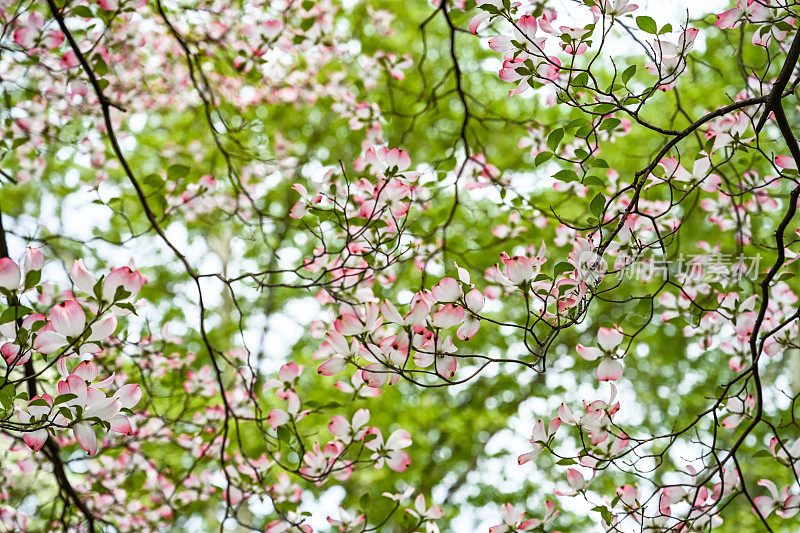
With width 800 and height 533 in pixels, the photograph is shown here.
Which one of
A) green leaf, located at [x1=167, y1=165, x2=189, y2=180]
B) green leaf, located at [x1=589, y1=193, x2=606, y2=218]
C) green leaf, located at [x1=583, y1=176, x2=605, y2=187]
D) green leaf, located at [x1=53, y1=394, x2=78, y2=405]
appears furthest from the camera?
green leaf, located at [x1=167, y1=165, x2=189, y2=180]

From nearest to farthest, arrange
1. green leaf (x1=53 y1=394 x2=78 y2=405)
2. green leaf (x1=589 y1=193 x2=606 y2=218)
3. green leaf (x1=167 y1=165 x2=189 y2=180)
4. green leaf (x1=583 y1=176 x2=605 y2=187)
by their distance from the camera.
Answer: green leaf (x1=53 y1=394 x2=78 y2=405) < green leaf (x1=589 y1=193 x2=606 y2=218) < green leaf (x1=583 y1=176 x2=605 y2=187) < green leaf (x1=167 y1=165 x2=189 y2=180)

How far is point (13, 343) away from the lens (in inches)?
42.3

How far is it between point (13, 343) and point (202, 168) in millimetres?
4839

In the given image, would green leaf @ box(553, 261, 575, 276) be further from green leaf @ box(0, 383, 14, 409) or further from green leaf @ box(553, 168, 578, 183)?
green leaf @ box(0, 383, 14, 409)

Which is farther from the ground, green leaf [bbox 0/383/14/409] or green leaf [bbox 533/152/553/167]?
green leaf [bbox 533/152/553/167]

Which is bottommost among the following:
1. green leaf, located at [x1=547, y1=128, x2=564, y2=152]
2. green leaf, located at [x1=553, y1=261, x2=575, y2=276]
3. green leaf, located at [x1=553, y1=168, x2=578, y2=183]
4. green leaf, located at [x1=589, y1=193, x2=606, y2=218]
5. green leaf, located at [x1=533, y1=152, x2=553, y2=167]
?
green leaf, located at [x1=553, y1=261, x2=575, y2=276]

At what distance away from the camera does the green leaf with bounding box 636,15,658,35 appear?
1.19 m

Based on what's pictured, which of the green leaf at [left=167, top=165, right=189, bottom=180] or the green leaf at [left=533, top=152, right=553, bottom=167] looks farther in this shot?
the green leaf at [left=167, top=165, right=189, bottom=180]

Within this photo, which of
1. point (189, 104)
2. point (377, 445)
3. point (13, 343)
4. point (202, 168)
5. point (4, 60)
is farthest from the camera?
point (202, 168)

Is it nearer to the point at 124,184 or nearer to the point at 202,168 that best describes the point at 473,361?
the point at 202,168

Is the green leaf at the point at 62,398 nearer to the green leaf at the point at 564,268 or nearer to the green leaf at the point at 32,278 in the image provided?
the green leaf at the point at 32,278

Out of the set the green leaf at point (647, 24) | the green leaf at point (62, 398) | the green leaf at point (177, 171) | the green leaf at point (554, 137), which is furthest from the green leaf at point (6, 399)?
the green leaf at point (647, 24)

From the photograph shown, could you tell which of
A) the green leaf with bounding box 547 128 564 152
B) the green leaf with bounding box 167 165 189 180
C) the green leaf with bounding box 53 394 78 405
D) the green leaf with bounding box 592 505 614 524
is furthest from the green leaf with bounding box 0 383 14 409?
the green leaf with bounding box 592 505 614 524

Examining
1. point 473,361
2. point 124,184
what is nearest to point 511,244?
point 473,361
